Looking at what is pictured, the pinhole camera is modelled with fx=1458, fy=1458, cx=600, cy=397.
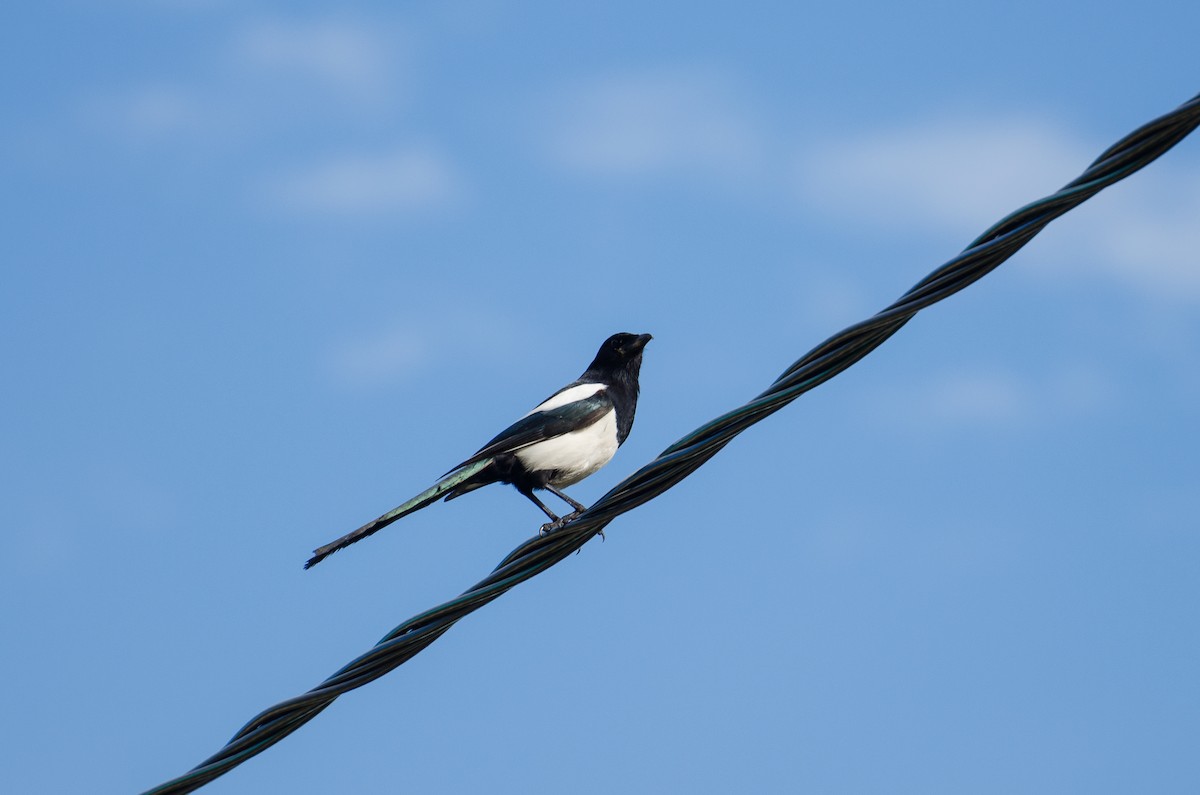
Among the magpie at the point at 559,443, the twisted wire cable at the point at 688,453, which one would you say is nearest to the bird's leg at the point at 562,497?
the magpie at the point at 559,443

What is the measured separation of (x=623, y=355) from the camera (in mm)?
8766

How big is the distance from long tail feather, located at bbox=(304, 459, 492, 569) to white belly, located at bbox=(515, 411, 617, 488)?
58cm

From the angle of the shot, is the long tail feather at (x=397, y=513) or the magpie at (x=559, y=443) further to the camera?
the magpie at (x=559, y=443)

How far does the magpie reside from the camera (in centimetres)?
760

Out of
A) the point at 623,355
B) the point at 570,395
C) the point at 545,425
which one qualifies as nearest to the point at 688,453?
the point at 545,425

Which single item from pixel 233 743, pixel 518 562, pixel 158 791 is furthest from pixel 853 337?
pixel 158 791

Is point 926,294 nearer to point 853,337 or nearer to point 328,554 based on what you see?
point 853,337

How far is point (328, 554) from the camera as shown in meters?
5.80

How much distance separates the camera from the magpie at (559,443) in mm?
7598

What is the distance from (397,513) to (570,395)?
2218 millimetres

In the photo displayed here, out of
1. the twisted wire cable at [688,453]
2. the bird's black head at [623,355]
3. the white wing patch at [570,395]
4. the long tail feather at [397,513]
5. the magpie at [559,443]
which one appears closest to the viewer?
the twisted wire cable at [688,453]

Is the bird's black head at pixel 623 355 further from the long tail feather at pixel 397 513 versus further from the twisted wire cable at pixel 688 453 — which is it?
the twisted wire cable at pixel 688 453

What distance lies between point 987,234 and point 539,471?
4775mm

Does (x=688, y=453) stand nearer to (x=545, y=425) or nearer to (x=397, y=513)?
(x=397, y=513)
